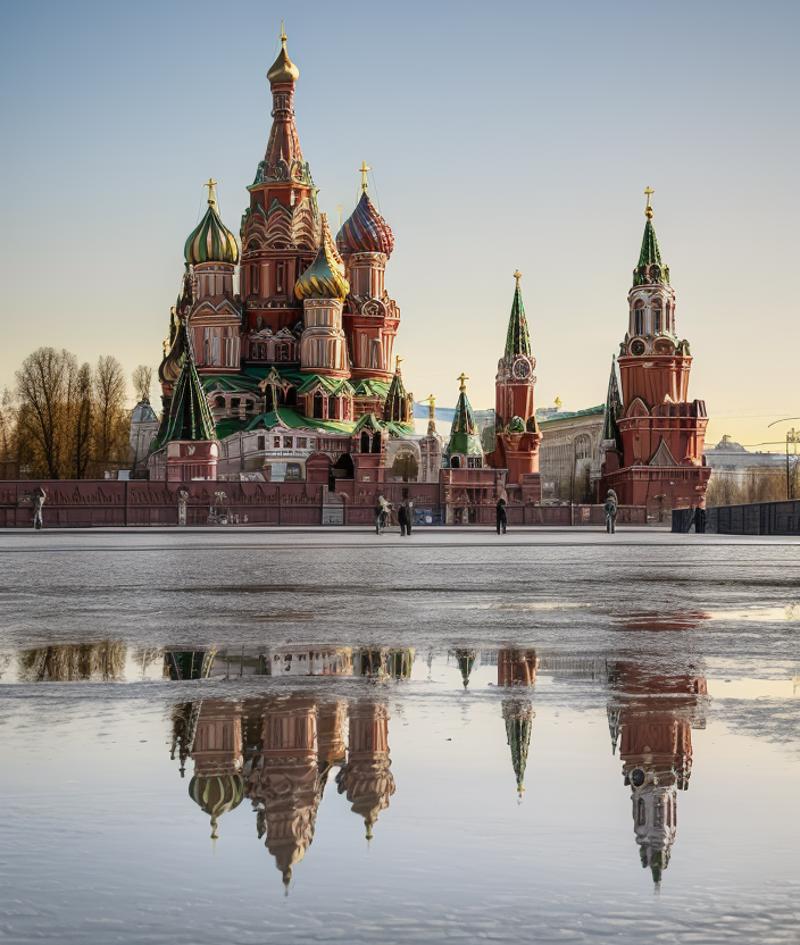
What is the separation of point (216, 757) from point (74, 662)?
3.91 metres

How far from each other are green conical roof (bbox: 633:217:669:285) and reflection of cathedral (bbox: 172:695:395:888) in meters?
97.1

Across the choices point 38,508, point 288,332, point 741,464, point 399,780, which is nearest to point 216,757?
point 399,780

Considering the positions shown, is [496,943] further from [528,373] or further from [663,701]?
[528,373]

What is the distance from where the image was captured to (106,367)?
100 meters

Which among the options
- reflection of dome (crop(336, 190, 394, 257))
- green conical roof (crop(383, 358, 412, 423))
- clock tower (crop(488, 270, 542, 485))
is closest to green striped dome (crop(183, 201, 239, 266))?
reflection of dome (crop(336, 190, 394, 257))

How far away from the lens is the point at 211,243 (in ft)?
321

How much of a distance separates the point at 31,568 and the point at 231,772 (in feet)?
64.2

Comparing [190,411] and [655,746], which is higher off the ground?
[190,411]

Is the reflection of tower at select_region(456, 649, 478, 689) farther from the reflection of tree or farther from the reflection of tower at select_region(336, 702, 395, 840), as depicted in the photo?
the reflection of tree

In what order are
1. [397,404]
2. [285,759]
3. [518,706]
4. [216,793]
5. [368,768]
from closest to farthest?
[216,793] → [368,768] → [285,759] → [518,706] → [397,404]

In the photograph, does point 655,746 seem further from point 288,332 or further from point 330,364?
point 288,332

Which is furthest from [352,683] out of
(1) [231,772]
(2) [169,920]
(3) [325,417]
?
(3) [325,417]

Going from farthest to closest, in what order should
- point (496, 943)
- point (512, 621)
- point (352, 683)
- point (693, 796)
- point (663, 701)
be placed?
point (512, 621) < point (352, 683) < point (663, 701) < point (693, 796) < point (496, 943)

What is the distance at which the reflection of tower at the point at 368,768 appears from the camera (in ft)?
16.7
